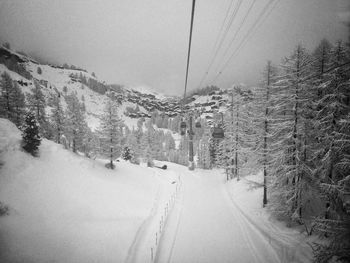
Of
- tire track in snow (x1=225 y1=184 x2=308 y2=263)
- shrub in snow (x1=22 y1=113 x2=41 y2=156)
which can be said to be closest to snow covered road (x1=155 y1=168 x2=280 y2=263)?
tire track in snow (x1=225 y1=184 x2=308 y2=263)

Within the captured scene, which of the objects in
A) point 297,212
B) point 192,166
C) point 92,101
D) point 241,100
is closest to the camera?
point 297,212

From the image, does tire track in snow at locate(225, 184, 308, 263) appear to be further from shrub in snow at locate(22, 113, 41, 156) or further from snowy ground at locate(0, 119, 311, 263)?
shrub in snow at locate(22, 113, 41, 156)

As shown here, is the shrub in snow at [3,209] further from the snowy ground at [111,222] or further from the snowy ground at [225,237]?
the snowy ground at [225,237]

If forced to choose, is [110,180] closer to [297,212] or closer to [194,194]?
[194,194]

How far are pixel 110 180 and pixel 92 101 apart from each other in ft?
602

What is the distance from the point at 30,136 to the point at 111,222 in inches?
595

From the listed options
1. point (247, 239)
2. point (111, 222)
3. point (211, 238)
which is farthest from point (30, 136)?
point (247, 239)

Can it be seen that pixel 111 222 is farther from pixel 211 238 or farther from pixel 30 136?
pixel 30 136

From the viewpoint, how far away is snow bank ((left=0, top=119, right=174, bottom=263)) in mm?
8734

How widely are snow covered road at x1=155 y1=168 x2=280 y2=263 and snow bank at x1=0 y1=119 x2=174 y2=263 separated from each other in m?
3.11

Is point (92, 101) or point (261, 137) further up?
point (92, 101)

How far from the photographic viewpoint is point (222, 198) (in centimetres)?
2089

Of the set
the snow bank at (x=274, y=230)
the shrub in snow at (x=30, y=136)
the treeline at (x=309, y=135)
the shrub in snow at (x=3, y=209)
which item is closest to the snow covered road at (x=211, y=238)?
the snow bank at (x=274, y=230)

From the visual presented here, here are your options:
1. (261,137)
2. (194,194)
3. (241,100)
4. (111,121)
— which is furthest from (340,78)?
(111,121)
